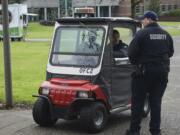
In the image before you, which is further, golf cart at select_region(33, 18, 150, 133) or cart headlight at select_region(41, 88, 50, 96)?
cart headlight at select_region(41, 88, 50, 96)

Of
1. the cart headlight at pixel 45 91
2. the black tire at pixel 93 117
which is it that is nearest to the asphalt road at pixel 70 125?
the black tire at pixel 93 117

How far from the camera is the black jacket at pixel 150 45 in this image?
7.86 metres

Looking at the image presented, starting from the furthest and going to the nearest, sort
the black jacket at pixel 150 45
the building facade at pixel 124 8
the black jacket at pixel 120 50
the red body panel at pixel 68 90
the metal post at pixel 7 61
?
the building facade at pixel 124 8 → the metal post at pixel 7 61 → the black jacket at pixel 120 50 → the red body panel at pixel 68 90 → the black jacket at pixel 150 45

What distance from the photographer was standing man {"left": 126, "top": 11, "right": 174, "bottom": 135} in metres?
7.88

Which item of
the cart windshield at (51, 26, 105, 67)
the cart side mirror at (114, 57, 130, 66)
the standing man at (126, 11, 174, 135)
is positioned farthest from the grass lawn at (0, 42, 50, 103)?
the standing man at (126, 11, 174, 135)

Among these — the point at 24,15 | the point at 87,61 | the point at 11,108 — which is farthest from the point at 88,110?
the point at 24,15

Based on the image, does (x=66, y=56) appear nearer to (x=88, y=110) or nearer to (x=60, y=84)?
(x=60, y=84)

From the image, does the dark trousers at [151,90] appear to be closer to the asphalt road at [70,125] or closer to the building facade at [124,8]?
the asphalt road at [70,125]

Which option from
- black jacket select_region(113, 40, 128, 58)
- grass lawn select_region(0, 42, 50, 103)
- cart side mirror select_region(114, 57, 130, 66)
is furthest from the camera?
grass lawn select_region(0, 42, 50, 103)

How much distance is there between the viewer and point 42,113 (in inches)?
354

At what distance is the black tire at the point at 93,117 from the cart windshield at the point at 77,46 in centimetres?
72

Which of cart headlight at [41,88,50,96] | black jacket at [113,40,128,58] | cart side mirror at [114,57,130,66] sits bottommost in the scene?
cart headlight at [41,88,50,96]

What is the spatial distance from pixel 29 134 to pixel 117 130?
1.41 meters

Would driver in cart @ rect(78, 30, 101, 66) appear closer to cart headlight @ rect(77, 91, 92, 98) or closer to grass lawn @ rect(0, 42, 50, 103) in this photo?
cart headlight @ rect(77, 91, 92, 98)
